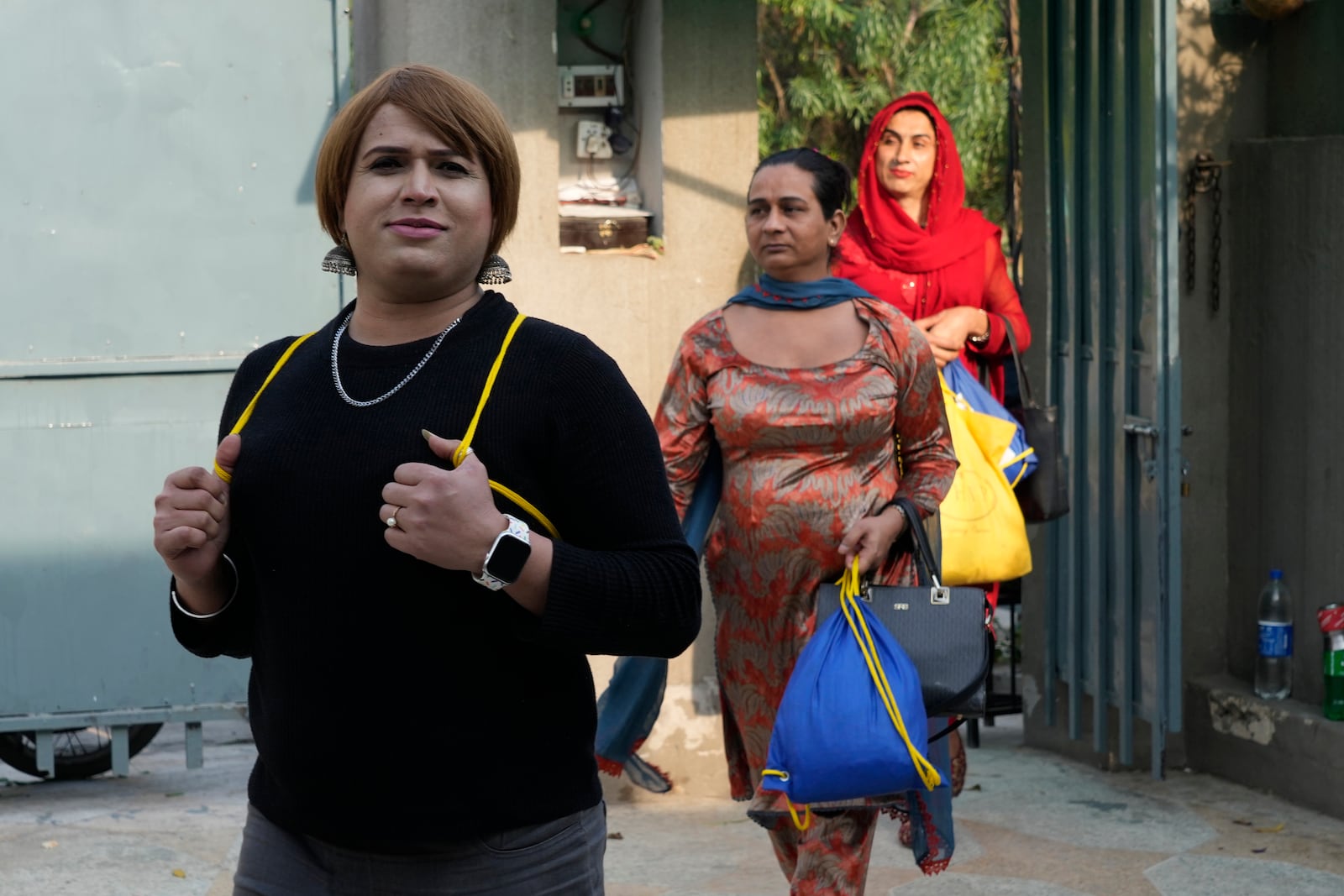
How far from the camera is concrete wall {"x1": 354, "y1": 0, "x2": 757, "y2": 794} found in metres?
5.10

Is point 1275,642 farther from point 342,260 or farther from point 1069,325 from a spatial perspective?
point 342,260

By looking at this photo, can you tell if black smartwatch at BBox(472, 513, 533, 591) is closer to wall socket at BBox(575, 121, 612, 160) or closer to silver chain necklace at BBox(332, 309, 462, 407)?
silver chain necklace at BBox(332, 309, 462, 407)

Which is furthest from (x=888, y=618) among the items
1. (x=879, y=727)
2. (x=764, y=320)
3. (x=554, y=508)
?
(x=554, y=508)

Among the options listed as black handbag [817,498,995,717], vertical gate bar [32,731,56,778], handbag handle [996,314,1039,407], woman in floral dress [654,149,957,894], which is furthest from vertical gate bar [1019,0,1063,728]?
vertical gate bar [32,731,56,778]

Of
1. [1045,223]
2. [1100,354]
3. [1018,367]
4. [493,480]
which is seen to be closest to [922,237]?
[1018,367]

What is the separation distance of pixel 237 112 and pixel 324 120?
256 mm

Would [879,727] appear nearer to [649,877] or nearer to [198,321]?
[649,877]

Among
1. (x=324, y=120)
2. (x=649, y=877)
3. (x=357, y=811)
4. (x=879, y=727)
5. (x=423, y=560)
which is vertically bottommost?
(x=649, y=877)

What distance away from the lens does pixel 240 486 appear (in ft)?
6.95

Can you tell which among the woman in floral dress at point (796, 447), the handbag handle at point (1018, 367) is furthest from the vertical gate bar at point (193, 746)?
the handbag handle at point (1018, 367)

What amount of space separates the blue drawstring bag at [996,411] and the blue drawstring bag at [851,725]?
1055mm

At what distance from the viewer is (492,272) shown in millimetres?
2215

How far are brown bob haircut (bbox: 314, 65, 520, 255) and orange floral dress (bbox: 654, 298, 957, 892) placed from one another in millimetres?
1846

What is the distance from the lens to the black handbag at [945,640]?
3779 mm
